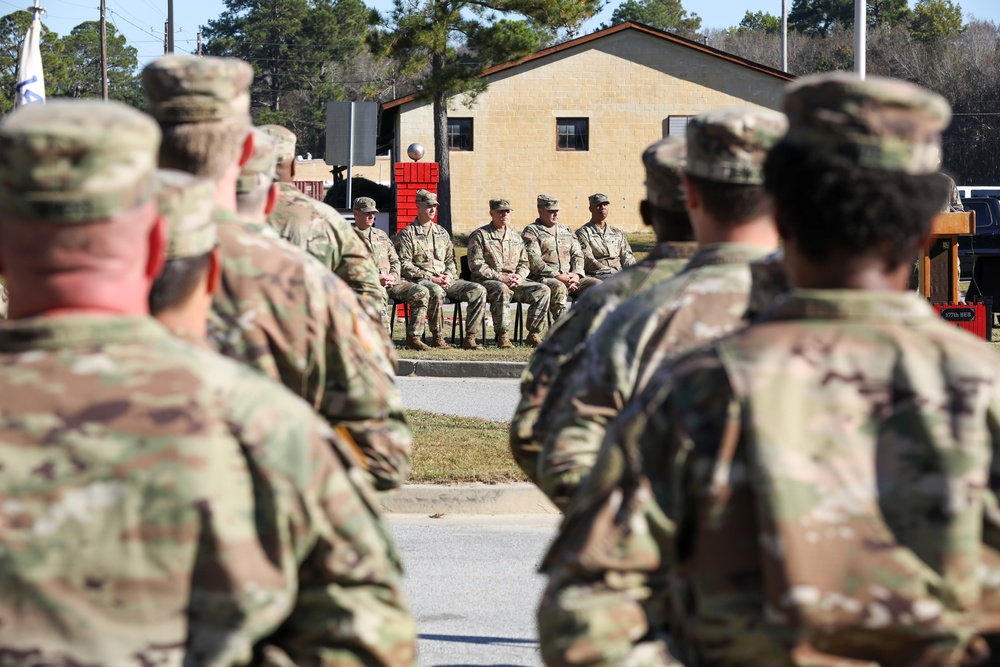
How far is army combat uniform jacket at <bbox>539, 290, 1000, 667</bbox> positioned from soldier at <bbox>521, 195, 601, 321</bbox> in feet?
58.8

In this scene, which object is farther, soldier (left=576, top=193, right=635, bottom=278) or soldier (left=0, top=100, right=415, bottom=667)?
soldier (left=576, top=193, right=635, bottom=278)

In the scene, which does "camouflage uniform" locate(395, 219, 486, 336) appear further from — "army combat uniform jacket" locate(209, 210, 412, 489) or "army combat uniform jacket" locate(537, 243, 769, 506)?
"army combat uniform jacket" locate(537, 243, 769, 506)

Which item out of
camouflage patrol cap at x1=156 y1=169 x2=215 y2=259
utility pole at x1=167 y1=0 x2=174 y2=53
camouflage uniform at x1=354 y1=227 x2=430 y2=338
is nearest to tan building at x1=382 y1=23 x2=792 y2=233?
utility pole at x1=167 y1=0 x2=174 y2=53

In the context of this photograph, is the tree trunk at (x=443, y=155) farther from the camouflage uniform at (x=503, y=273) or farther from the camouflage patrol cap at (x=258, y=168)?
the camouflage patrol cap at (x=258, y=168)

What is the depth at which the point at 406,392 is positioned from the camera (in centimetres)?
1497

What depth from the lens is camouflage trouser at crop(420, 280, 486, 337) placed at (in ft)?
62.5

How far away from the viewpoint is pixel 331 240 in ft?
24.1

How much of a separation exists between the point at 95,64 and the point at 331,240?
98013mm

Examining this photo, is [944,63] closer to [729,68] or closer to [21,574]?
[729,68]

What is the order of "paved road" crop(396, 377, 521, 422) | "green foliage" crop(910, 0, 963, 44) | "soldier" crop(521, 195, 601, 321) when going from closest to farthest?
1. "paved road" crop(396, 377, 521, 422)
2. "soldier" crop(521, 195, 601, 321)
3. "green foliage" crop(910, 0, 963, 44)

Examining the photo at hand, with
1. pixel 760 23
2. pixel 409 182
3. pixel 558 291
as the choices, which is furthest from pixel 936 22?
pixel 558 291

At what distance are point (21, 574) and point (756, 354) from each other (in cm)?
114

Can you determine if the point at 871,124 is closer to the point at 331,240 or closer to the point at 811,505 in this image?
the point at 811,505

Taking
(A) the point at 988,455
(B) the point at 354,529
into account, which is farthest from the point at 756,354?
(B) the point at 354,529
